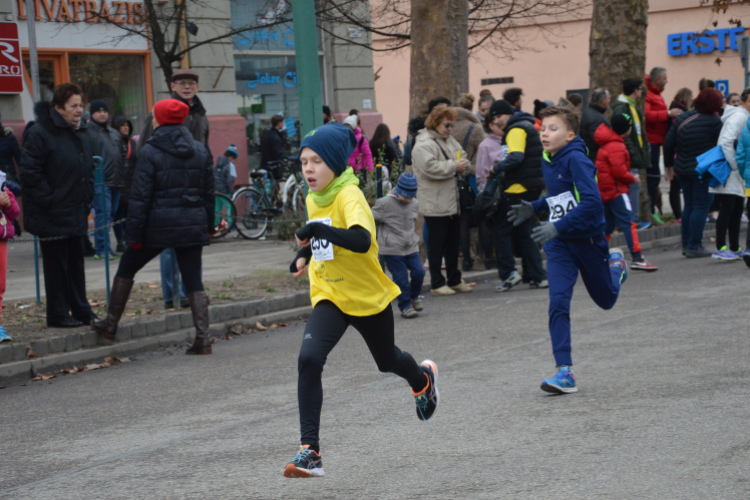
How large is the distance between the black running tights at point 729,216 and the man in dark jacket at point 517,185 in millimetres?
2684

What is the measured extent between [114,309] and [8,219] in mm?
1186

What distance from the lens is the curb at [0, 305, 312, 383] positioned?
7539 millimetres

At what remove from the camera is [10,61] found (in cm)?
1595

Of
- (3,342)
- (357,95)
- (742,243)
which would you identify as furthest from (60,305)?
(357,95)

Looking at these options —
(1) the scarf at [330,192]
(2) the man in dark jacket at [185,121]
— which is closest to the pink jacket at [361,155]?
(2) the man in dark jacket at [185,121]

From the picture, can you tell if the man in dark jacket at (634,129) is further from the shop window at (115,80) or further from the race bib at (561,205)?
the shop window at (115,80)

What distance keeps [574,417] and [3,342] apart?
4.86 meters

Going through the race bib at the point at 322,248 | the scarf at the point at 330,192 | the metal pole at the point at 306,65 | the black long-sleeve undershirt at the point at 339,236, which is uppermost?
the metal pole at the point at 306,65

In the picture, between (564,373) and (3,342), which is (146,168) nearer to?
(3,342)

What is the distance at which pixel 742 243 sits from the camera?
554 inches

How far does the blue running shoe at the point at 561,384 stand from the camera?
592 centimetres

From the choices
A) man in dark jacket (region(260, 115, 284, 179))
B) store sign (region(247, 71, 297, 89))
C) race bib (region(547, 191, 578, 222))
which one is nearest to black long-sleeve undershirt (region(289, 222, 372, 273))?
race bib (region(547, 191, 578, 222))

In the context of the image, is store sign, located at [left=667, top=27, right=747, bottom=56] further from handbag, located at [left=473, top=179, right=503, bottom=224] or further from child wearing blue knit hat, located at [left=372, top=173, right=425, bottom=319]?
child wearing blue knit hat, located at [left=372, top=173, right=425, bottom=319]

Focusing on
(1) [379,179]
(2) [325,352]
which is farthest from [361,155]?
(2) [325,352]
